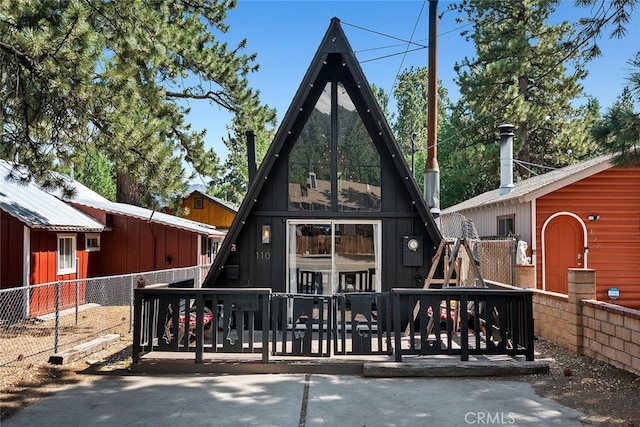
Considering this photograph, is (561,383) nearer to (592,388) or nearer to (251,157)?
(592,388)

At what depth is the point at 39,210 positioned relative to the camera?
11.8m

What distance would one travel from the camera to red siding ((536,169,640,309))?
1226cm

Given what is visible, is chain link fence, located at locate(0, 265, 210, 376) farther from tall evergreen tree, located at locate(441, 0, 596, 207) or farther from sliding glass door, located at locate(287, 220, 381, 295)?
tall evergreen tree, located at locate(441, 0, 596, 207)

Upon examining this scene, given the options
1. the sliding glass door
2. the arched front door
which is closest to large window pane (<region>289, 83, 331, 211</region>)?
the sliding glass door

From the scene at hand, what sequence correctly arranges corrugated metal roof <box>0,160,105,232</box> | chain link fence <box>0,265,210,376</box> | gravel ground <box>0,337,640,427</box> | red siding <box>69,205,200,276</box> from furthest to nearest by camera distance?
1. red siding <box>69,205,200,276</box>
2. corrugated metal roof <box>0,160,105,232</box>
3. chain link fence <box>0,265,210,376</box>
4. gravel ground <box>0,337,640,427</box>

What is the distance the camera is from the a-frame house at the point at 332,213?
843cm

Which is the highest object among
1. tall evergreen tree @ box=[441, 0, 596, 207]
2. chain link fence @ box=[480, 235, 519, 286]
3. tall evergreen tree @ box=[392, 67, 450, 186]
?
tall evergreen tree @ box=[392, 67, 450, 186]

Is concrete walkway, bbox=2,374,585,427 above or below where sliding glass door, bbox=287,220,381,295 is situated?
below

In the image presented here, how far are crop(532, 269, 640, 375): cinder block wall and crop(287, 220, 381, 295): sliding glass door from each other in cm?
288

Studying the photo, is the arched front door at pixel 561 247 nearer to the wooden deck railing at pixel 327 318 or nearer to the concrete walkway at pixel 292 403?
the wooden deck railing at pixel 327 318

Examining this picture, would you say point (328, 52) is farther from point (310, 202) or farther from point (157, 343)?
point (157, 343)

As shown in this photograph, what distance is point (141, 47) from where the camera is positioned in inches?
320

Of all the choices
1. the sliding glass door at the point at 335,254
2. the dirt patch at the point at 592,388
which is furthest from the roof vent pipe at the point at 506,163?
the dirt patch at the point at 592,388

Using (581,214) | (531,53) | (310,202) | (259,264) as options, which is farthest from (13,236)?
(531,53)
